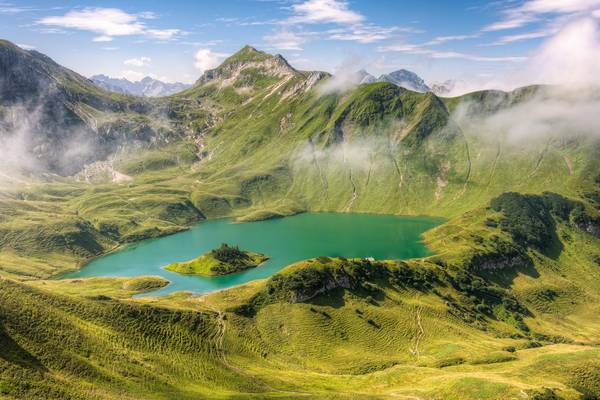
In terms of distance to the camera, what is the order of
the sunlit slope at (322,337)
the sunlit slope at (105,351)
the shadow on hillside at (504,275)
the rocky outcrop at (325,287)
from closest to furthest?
the sunlit slope at (105,351)
the sunlit slope at (322,337)
the rocky outcrop at (325,287)
the shadow on hillside at (504,275)

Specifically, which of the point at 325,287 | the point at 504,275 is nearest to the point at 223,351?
the point at 325,287

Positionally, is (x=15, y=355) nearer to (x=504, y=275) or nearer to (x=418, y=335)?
(x=418, y=335)

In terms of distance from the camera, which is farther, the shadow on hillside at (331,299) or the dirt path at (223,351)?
the shadow on hillside at (331,299)

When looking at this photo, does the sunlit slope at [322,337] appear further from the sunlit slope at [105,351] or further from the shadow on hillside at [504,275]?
the shadow on hillside at [504,275]

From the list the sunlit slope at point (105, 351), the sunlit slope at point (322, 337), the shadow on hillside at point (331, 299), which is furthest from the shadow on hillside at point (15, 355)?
the shadow on hillside at point (331, 299)

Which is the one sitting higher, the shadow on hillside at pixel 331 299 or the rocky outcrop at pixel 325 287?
the rocky outcrop at pixel 325 287

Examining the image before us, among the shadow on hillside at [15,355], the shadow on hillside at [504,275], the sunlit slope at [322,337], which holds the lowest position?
the shadow on hillside at [504,275]

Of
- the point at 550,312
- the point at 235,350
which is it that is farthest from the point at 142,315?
the point at 550,312

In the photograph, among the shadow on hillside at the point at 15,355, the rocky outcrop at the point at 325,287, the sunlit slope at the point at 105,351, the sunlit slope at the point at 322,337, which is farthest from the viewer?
the rocky outcrop at the point at 325,287

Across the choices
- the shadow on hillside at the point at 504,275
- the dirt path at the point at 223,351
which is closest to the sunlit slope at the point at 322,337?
the dirt path at the point at 223,351

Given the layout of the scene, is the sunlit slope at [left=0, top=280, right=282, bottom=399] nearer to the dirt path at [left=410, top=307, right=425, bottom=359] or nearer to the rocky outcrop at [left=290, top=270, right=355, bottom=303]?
the rocky outcrop at [left=290, top=270, right=355, bottom=303]

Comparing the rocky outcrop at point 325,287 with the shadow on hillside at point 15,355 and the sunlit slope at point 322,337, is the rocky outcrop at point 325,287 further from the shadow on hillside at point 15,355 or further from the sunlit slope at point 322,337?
the shadow on hillside at point 15,355
